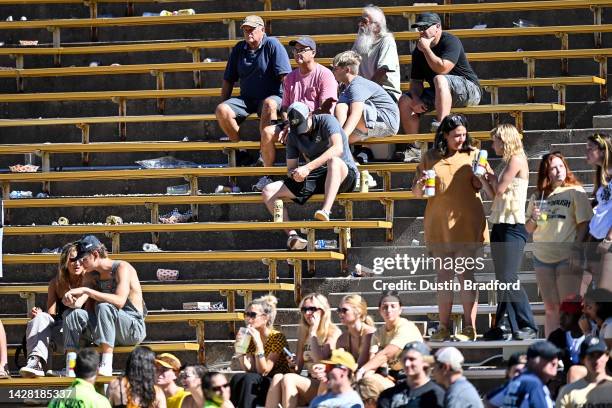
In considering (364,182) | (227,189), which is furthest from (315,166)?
(227,189)

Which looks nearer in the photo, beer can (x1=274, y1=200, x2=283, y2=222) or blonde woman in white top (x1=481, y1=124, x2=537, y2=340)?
blonde woman in white top (x1=481, y1=124, x2=537, y2=340)

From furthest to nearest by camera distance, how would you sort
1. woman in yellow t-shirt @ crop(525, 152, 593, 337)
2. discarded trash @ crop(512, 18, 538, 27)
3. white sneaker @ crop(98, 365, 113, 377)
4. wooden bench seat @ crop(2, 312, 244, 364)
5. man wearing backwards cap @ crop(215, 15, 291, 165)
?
1. discarded trash @ crop(512, 18, 538, 27)
2. man wearing backwards cap @ crop(215, 15, 291, 165)
3. wooden bench seat @ crop(2, 312, 244, 364)
4. white sneaker @ crop(98, 365, 113, 377)
5. woman in yellow t-shirt @ crop(525, 152, 593, 337)

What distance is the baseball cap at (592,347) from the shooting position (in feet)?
27.8

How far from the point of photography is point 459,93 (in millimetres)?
11898

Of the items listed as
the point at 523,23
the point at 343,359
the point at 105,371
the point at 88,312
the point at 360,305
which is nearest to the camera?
the point at 343,359

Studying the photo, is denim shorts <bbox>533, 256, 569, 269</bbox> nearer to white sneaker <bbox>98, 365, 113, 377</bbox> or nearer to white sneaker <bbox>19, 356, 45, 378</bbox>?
white sneaker <bbox>98, 365, 113, 377</bbox>

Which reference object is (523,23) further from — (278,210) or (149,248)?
(149,248)

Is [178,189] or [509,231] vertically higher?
[178,189]

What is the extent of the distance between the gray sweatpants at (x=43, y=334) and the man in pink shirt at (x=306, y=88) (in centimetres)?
219

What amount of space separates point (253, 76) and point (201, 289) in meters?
2.14

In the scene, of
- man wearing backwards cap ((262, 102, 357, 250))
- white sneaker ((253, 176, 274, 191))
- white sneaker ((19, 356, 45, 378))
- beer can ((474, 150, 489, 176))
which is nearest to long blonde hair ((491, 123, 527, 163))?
beer can ((474, 150, 489, 176))

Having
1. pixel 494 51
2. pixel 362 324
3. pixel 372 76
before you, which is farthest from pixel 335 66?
pixel 362 324

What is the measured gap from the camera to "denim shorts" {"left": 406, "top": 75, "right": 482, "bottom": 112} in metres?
11.9

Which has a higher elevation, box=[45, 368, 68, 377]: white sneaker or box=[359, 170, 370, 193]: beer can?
box=[359, 170, 370, 193]: beer can
